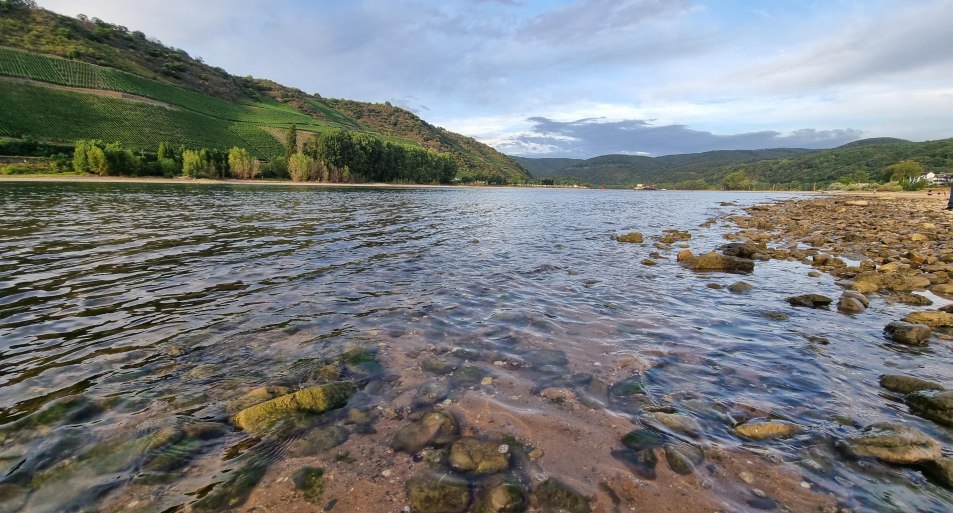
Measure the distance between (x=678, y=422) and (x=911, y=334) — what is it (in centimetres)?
748

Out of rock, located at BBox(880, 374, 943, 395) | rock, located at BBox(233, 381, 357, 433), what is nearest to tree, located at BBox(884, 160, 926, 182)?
rock, located at BBox(880, 374, 943, 395)

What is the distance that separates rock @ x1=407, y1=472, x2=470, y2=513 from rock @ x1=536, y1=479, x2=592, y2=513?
2.60 ft

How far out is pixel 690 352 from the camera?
8.45 m

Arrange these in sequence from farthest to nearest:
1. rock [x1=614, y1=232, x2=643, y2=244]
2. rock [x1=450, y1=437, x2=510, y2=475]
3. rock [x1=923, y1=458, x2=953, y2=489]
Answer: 1. rock [x1=614, y1=232, x2=643, y2=244]
2. rock [x1=450, y1=437, x2=510, y2=475]
3. rock [x1=923, y1=458, x2=953, y2=489]

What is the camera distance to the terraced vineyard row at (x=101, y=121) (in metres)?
101

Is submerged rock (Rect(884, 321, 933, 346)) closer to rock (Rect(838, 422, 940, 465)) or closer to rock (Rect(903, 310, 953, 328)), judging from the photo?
rock (Rect(903, 310, 953, 328))

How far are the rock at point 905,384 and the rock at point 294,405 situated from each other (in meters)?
9.19

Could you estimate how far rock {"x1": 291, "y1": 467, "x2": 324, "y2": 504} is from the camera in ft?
14.1

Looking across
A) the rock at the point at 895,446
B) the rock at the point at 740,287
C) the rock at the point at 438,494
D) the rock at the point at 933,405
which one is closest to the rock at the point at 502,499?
the rock at the point at 438,494

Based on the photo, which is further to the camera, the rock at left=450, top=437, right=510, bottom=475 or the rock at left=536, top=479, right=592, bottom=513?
→ the rock at left=450, top=437, right=510, bottom=475

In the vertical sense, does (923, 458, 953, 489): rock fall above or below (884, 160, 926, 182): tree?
below

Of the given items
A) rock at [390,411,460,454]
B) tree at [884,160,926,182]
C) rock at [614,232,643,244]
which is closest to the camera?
rock at [390,411,460,454]

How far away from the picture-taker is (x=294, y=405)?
5.93 meters

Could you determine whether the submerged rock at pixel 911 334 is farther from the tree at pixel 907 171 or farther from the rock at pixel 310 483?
the tree at pixel 907 171
